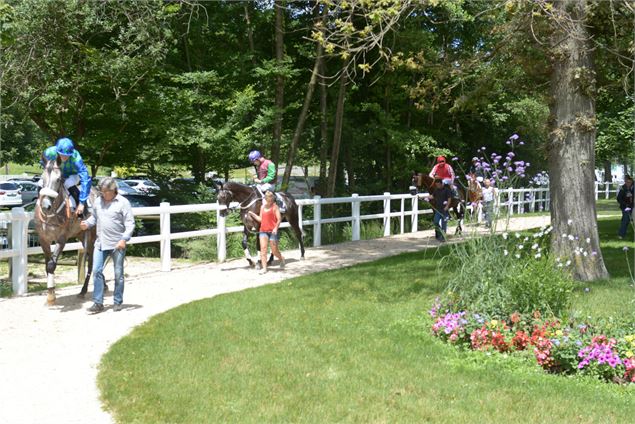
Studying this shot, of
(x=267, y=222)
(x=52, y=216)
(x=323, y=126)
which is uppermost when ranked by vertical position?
(x=323, y=126)

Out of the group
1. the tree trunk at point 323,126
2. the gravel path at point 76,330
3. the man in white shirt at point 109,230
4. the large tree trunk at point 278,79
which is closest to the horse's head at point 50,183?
the man in white shirt at point 109,230

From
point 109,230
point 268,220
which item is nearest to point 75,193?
point 109,230

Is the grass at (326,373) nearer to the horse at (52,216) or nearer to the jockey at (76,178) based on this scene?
the horse at (52,216)

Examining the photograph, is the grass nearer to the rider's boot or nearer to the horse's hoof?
the horse's hoof

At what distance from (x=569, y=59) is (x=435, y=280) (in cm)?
427

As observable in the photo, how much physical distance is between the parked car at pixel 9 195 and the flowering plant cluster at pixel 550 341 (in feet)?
115

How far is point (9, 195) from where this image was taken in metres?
38.9

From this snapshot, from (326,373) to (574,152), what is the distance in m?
7.11

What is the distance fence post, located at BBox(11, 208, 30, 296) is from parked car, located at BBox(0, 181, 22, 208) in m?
28.8

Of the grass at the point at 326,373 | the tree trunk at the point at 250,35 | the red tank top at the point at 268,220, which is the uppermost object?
the tree trunk at the point at 250,35

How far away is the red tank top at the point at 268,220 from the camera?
1319 centimetres

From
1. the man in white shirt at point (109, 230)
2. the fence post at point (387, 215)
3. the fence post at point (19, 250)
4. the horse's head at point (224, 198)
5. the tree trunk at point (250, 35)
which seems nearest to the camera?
the man in white shirt at point (109, 230)

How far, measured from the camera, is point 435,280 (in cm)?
1138

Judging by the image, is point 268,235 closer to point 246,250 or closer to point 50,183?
point 246,250
